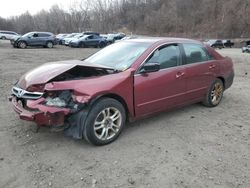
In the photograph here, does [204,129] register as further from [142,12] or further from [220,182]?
[142,12]

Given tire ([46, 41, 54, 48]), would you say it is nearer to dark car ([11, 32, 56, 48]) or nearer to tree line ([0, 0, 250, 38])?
dark car ([11, 32, 56, 48])

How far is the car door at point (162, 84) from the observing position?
4688 mm

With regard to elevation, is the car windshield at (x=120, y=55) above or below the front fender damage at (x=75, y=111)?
above

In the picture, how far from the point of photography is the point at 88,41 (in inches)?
1192

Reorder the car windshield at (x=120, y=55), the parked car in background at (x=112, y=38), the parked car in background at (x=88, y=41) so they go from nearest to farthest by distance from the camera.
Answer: the car windshield at (x=120, y=55) → the parked car in background at (x=88, y=41) → the parked car in background at (x=112, y=38)

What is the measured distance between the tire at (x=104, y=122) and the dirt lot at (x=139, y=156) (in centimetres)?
14

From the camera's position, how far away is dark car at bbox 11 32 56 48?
25661 mm

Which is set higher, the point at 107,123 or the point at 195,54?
the point at 195,54

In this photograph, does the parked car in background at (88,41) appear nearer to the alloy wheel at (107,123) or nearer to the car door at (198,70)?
the car door at (198,70)

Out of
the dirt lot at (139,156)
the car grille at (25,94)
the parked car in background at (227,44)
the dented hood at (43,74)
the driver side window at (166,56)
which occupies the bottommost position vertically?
the parked car in background at (227,44)

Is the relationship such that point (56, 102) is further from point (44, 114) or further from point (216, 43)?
point (216, 43)

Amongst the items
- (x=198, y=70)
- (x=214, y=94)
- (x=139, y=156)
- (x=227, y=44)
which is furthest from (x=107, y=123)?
(x=227, y=44)

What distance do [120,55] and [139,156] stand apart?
1.91m

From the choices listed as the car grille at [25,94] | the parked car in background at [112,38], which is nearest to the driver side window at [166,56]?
the car grille at [25,94]
